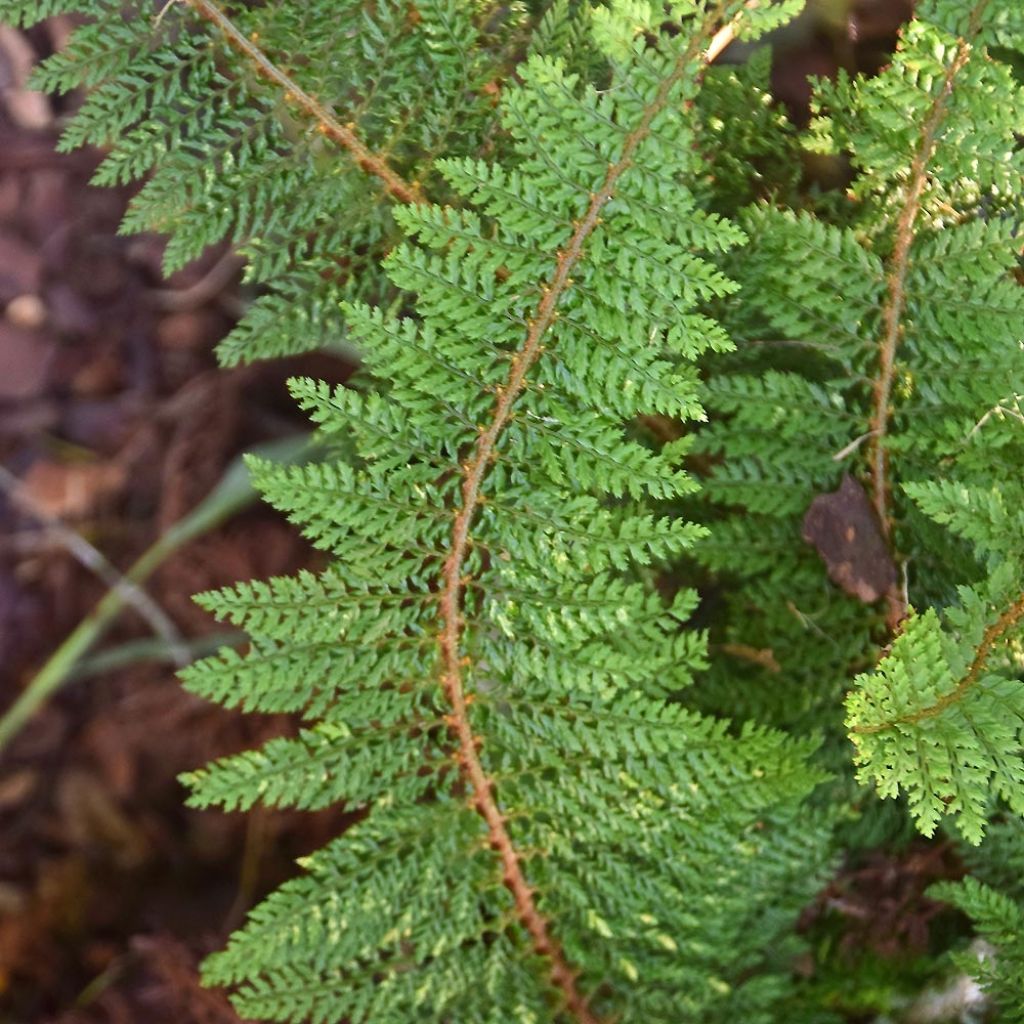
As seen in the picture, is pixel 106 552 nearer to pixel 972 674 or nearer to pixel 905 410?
pixel 905 410

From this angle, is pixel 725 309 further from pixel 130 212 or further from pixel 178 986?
pixel 178 986

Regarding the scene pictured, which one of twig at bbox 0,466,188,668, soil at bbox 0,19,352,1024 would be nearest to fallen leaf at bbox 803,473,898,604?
soil at bbox 0,19,352,1024

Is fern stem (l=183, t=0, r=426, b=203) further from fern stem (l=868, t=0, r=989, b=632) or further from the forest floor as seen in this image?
the forest floor

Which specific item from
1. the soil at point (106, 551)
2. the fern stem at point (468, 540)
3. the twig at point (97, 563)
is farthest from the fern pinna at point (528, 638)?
the twig at point (97, 563)

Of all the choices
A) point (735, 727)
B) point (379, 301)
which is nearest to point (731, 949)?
point (735, 727)

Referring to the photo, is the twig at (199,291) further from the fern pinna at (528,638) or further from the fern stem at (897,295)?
the fern stem at (897,295)

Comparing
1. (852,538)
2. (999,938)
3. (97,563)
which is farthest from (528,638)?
(97,563)

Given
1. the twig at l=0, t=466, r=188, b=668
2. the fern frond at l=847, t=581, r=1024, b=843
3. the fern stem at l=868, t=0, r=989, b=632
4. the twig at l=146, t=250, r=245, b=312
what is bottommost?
the twig at l=0, t=466, r=188, b=668
